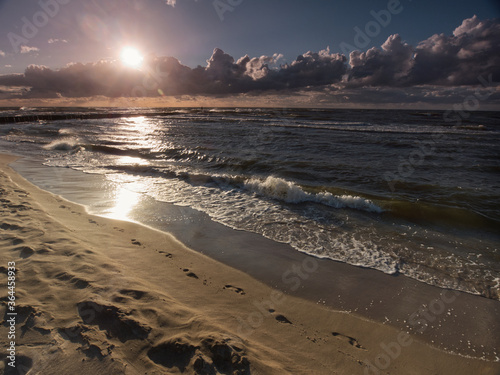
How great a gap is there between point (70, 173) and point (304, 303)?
13.3m

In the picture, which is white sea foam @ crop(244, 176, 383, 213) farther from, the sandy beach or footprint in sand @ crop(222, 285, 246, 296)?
footprint in sand @ crop(222, 285, 246, 296)

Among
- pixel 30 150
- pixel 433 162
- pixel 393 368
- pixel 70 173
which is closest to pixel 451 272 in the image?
pixel 393 368

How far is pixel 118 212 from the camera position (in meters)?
7.91

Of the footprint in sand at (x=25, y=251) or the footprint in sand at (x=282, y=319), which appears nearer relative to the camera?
the footprint in sand at (x=282, y=319)

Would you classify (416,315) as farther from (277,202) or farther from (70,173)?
(70,173)

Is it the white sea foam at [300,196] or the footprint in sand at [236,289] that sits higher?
the white sea foam at [300,196]

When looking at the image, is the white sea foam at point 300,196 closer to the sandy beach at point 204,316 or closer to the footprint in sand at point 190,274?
the sandy beach at point 204,316

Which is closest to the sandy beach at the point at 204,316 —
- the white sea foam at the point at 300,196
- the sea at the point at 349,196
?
the sea at the point at 349,196

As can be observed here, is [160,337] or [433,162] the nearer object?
[160,337]

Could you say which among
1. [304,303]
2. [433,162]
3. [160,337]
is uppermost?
[433,162]

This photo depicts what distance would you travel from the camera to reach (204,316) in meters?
3.62

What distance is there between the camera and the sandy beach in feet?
9.25

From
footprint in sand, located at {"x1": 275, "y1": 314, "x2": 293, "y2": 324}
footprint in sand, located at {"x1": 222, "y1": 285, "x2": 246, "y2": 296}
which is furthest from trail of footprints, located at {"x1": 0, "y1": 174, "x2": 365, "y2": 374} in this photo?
footprint in sand, located at {"x1": 222, "y1": 285, "x2": 246, "y2": 296}

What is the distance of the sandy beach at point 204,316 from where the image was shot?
2818 millimetres
